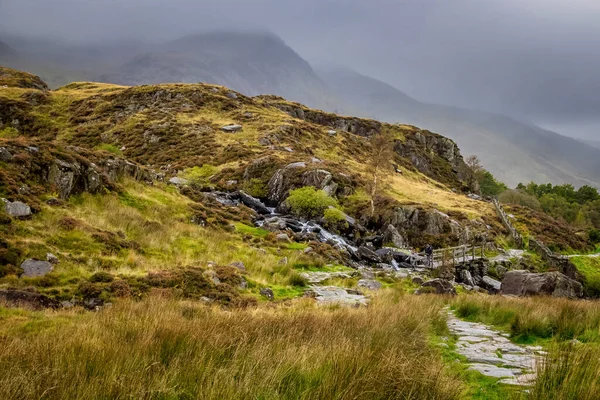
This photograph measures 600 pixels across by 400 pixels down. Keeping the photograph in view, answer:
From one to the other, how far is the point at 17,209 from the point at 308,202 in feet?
76.9

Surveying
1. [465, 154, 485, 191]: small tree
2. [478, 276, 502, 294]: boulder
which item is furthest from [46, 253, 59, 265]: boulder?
[465, 154, 485, 191]: small tree

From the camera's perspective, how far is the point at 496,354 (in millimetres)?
5844

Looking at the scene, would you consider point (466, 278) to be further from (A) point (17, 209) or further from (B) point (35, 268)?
(A) point (17, 209)

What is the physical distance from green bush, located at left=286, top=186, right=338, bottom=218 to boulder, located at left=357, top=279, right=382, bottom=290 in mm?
15952

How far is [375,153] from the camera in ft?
134

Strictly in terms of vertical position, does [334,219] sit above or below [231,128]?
below

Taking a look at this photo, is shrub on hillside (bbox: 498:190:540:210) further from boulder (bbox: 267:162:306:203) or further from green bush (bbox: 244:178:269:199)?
green bush (bbox: 244:178:269:199)

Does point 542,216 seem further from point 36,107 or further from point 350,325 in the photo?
point 36,107

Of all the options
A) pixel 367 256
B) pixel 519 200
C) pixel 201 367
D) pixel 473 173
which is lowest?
pixel 367 256

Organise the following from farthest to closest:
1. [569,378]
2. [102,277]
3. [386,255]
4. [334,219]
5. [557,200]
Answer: [557,200]
[334,219]
[386,255]
[102,277]
[569,378]

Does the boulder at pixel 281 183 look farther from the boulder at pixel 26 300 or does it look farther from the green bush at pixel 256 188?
the boulder at pixel 26 300

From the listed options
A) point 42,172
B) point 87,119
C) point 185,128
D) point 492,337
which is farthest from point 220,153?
point 492,337

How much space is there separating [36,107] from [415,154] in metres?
73.3

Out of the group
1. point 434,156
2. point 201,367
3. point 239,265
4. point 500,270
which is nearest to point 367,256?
point 500,270
